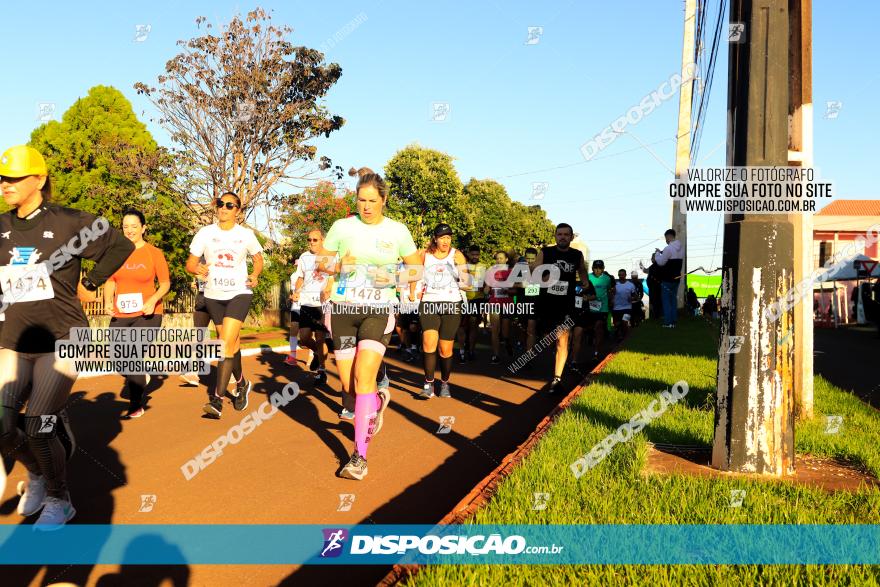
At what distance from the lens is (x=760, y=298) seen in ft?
14.3

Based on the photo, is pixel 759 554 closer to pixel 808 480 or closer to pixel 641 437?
pixel 808 480

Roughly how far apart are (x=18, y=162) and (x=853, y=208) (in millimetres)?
75866

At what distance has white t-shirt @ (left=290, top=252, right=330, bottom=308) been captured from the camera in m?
10.6

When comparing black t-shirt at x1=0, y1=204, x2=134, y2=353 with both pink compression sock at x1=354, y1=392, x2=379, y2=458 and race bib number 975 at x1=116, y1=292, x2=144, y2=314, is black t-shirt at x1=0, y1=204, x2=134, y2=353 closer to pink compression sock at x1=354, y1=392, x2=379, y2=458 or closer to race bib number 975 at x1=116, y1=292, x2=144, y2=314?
pink compression sock at x1=354, y1=392, x2=379, y2=458

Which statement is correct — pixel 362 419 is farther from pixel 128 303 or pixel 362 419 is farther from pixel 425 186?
pixel 425 186

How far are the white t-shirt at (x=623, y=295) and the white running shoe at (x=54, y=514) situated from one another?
15.6m

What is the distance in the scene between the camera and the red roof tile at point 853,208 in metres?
65.6

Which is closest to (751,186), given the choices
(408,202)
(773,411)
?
(773,411)

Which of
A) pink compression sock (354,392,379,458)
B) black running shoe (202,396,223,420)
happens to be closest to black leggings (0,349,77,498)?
pink compression sock (354,392,379,458)

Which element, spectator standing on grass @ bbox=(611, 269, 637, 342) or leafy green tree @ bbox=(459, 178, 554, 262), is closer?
spectator standing on grass @ bbox=(611, 269, 637, 342)

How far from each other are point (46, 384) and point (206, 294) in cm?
355

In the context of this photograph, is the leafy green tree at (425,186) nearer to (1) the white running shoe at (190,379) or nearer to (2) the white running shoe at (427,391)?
(1) the white running shoe at (190,379)

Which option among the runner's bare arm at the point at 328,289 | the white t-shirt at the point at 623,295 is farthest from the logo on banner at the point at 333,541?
the white t-shirt at the point at 623,295

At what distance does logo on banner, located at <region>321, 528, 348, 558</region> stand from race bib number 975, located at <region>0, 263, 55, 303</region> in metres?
2.20
